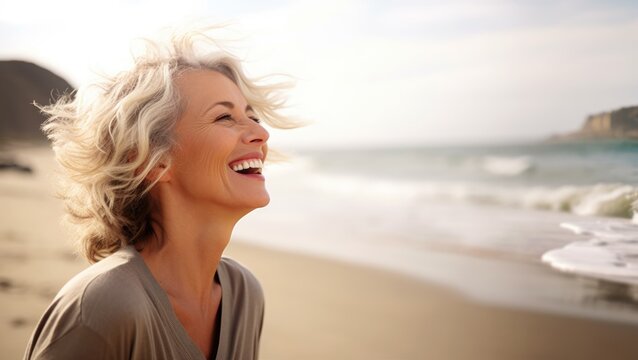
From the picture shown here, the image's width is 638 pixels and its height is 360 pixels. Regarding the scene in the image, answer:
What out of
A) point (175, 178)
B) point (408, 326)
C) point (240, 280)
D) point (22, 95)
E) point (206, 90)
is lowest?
point (408, 326)

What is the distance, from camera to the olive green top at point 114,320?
1.43 metres

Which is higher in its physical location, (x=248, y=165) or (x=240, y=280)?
(x=248, y=165)

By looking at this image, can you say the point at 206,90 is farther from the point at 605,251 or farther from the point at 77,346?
the point at 605,251

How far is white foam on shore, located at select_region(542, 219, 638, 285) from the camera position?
9.29 feet

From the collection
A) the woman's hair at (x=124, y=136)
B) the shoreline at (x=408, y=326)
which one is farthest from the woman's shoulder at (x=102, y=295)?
the shoreline at (x=408, y=326)

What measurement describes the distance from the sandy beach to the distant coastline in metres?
1.07

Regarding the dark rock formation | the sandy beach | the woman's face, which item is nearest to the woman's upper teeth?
the woman's face

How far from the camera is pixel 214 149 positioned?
1750 millimetres

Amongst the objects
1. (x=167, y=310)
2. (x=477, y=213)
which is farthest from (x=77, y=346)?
(x=477, y=213)

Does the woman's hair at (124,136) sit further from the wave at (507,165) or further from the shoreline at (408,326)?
the wave at (507,165)

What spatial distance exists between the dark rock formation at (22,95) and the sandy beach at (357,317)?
8.31 ft

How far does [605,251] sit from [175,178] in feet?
7.12

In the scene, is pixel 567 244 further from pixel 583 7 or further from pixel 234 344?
pixel 234 344

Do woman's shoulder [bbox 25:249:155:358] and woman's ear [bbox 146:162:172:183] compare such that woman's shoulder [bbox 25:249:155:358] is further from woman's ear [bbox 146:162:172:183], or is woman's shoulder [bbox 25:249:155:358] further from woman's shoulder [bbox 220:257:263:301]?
woman's shoulder [bbox 220:257:263:301]
